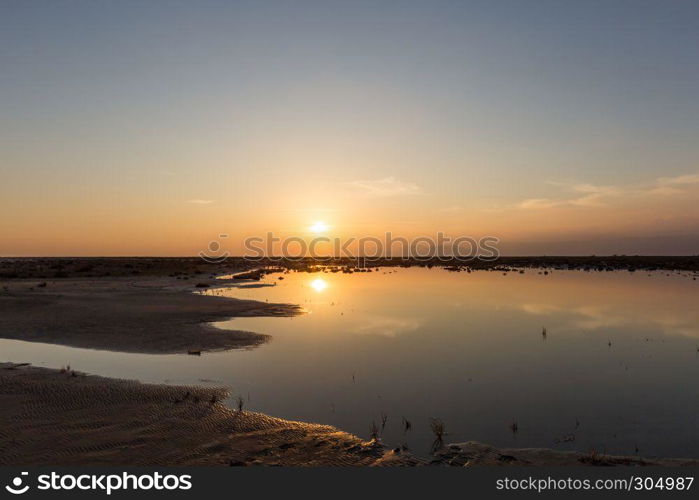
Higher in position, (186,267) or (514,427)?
(186,267)

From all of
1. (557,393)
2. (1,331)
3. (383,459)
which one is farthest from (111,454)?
(1,331)

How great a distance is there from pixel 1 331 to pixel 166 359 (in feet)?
37.9

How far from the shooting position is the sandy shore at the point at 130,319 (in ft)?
65.6

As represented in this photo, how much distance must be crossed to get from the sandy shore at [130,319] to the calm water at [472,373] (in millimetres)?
1460

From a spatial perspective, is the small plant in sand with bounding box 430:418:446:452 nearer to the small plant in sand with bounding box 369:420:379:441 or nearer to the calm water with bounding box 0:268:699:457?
the calm water with bounding box 0:268:699:457

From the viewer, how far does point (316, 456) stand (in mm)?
8766

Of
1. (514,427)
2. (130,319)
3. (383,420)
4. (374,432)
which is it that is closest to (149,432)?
(374,432)

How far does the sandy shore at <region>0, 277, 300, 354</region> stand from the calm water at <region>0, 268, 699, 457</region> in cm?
146

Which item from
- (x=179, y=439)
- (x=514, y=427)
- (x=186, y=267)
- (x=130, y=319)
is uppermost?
(x=186, y=267)

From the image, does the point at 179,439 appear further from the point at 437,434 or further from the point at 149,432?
the point at 437,434

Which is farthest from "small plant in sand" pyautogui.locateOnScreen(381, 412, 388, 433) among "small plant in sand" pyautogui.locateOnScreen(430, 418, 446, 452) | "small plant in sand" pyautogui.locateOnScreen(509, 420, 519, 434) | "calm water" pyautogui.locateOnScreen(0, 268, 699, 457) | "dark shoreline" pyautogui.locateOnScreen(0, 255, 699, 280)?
"dark shoreline" pyautogui.locateOnScreen(0, 255, 699, 280)

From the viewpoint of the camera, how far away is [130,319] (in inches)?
1003

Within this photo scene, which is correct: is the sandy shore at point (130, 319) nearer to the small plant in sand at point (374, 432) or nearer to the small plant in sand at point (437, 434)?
the small plant in sand at point (374, 432)

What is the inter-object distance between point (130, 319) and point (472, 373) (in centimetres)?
1948
